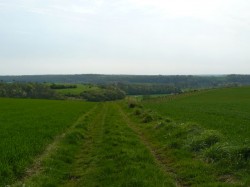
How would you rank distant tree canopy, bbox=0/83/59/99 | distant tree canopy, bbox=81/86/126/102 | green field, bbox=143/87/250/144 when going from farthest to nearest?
distant tree canopy, bbox=81/86/126/102, distant tree canopy, bbox=0/83/59/99, green field, bbox=143/87/250/144

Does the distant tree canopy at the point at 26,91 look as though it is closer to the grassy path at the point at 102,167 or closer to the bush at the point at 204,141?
the grassy path at the point at 102,167

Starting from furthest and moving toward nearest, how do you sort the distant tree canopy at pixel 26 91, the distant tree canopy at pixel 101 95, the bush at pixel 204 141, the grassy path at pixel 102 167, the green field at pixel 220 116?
1. the distant tree canopy at pixel 101 95
2. the distant tree canopy at pixel 26 91
3. the green field at pixel 220 116
4. the bush at pixel 204 141
5. the grassy path at pixel 102 167

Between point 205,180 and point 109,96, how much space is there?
14335 centimetres

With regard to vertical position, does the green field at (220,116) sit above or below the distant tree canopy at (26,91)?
above

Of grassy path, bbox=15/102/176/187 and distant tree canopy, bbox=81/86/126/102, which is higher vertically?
grassy path, bbox=15/102/176/187

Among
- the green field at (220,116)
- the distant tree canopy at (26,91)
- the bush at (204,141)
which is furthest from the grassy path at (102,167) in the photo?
the distant tree canopy at (26,91)

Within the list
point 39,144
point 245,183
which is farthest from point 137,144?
point 245,183

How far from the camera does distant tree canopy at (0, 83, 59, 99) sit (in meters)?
142

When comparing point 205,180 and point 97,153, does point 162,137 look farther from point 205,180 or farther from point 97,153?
point 205,180

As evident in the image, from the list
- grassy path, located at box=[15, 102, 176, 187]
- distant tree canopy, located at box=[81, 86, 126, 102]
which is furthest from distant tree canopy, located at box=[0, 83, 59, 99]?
grassy path, located at box=[15, 102, 176, 187]

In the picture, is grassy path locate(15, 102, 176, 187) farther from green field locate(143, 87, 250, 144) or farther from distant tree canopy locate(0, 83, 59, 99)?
distant tree canopy locate(0, 83, 59, 99)

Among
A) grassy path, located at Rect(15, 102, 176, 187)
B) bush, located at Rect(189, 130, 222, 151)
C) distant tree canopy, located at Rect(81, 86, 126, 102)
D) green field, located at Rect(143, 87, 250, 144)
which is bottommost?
distant tree canopy, located at Rect(81, 86, 126, 102)

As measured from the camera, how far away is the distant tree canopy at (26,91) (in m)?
142

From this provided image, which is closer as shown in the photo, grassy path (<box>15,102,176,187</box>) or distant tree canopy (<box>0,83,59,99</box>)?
grassy path (<box>15,102,176,187</box>)
